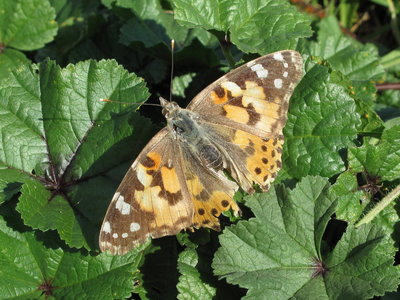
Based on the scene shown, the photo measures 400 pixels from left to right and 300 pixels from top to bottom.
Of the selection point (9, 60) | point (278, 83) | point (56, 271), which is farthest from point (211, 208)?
point (9, 60)

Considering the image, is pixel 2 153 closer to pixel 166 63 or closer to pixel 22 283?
pixel 22 283

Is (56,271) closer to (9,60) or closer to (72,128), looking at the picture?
(72,128)

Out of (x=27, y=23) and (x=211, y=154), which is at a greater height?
(x=27, y=23)

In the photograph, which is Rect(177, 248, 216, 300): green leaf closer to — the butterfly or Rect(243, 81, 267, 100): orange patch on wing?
the butterfly

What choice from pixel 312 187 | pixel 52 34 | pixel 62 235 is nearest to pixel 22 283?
pixel 62 235

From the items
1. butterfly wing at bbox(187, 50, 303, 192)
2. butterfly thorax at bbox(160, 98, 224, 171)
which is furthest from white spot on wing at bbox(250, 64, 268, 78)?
butterfly thorax at bbox(160, 98, 224, 171)
